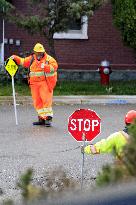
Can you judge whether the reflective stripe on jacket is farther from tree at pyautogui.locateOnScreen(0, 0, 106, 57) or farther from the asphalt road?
tree at pyautogui.locateOnScreen(0, 0, 106, 57)

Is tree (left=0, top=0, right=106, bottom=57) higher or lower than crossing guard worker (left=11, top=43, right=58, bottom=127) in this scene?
higher

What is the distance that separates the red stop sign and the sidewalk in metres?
8.85

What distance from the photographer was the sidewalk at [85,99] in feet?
55.1

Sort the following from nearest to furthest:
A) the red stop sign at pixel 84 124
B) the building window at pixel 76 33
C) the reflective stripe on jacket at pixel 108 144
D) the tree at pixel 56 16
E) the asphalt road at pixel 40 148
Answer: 1. the reflective stripe on jacket at pixel 108 144
2. the red stop sign at pixel 84 124
3. the asphalt road at pixel 40 148
4. the tree at pixel 56 16
5. the building window at pixel 76 33

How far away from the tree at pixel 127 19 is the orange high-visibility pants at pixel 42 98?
554 centimetres

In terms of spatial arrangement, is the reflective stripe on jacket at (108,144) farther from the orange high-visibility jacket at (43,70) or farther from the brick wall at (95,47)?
the brick wall at (95,47)

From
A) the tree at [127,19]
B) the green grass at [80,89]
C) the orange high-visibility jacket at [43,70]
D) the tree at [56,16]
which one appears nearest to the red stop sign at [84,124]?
the orange high-visibility jacket at [43,70]

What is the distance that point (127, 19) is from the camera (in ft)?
59.0

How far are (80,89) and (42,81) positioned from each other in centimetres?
518

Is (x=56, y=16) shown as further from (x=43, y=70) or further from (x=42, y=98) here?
(x=42, y=98)

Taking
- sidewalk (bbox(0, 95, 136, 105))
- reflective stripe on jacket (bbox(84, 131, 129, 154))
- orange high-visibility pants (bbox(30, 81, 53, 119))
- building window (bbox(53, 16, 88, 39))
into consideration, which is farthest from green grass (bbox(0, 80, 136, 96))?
reflective stripe on jacket (bbox(84, 131, 129, 154))

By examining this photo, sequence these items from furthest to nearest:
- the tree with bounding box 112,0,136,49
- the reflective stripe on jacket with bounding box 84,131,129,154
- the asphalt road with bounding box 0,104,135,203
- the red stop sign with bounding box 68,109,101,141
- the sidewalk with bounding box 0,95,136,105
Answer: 1. the tree with bounding box 112,0,136,49
2. the sidewalk with bounding box 0,95,136,105
3. the asphalt road with bounding box 0,104,135,203
4. the red stop sign with bounding box 68,109,101,141
5. the reflective stripe on jacket with bounding box 84,131,129,154

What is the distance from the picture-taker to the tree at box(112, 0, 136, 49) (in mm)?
17938

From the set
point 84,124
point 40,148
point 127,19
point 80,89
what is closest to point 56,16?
point 127,19
